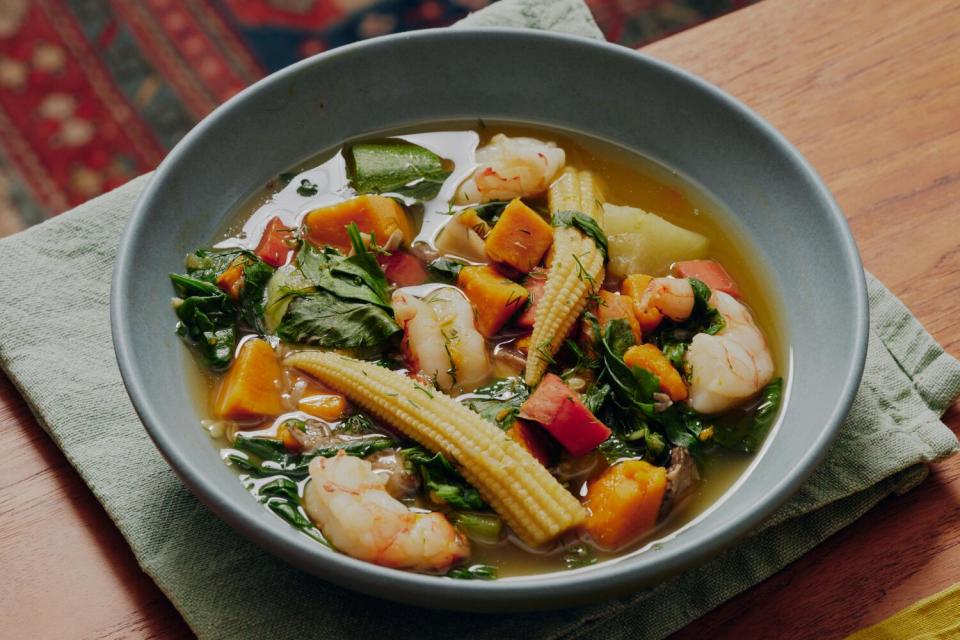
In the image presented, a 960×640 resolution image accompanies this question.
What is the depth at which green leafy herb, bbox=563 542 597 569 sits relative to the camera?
199 cm

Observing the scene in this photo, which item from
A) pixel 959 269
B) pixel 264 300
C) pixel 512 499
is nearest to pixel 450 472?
pixel 512 499

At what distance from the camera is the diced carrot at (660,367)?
219cm

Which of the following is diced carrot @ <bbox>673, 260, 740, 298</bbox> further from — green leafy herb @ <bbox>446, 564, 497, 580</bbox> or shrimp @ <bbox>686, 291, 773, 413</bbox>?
green leafy herb @ <bbox>446, 564, 497, 580</bbox>

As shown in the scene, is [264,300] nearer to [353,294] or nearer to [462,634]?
[353,294]

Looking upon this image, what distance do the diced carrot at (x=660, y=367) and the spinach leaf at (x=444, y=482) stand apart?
1.50 ft

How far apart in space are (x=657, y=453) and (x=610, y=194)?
784 mm

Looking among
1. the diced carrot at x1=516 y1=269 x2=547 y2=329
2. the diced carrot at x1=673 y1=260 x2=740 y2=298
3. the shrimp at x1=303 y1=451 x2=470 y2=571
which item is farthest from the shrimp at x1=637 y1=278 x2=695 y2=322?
the shrimp at x1=303 y1=451 x2=470 y2=571

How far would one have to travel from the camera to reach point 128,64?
462 centimetres

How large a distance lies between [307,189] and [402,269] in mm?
354

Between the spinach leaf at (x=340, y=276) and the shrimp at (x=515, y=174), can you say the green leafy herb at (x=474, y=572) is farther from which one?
the shrimp at (x=515, y=174)

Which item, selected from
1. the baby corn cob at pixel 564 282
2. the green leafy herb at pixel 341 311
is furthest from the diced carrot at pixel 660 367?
the green leafy herb at pixel 341 311

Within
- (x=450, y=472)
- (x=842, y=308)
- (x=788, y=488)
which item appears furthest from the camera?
(x=842, y=308)

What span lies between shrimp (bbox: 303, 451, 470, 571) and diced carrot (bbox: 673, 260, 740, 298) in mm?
880

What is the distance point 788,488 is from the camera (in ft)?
6.12
